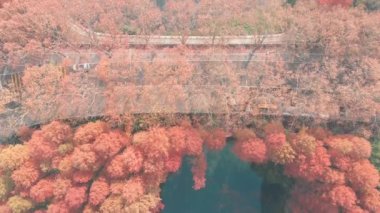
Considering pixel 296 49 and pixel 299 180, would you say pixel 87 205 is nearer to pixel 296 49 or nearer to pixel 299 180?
pixel 299 180

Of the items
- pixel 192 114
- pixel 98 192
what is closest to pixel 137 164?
pixel 98 192

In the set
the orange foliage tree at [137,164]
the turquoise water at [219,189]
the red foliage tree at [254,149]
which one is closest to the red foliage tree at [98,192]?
the orange foliage tree at [137,164]

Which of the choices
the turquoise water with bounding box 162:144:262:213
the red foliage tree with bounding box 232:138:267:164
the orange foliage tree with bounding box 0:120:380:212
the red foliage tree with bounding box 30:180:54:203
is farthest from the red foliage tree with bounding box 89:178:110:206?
the red foliage tree with bounding box 232:138:267:164

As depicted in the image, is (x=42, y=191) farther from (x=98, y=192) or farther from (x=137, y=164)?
(x=137, y=164)

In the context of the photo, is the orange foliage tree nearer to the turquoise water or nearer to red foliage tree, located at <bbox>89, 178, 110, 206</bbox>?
red foliage tree, located at <bbox>89, 178, 110, 206</bbox>

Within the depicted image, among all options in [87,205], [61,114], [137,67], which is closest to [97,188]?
[87,205]

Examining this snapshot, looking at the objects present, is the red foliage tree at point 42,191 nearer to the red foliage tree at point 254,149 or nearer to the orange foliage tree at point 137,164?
the orange foliage tree at point 137,164
